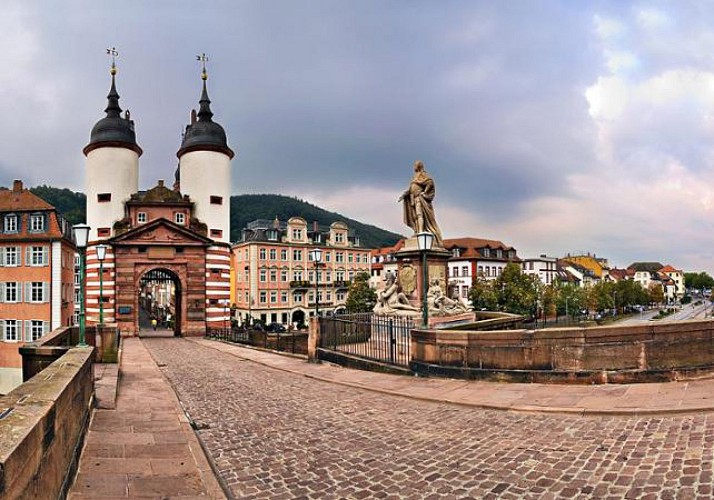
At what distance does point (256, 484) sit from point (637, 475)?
407cm

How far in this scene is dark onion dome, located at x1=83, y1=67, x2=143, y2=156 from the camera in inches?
1495

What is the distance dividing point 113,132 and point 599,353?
1509 inches

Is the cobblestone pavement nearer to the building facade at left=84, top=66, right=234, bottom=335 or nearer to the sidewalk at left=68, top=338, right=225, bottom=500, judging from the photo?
the sidewalk at left=68, top=338, right=225, bottom=500

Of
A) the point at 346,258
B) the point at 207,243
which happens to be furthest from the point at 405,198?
the point at 346,258

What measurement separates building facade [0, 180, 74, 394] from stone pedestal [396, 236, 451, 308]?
3095 cm

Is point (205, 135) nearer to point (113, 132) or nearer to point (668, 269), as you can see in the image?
point (113, 132)

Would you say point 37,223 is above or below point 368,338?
above

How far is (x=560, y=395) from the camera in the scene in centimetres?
897

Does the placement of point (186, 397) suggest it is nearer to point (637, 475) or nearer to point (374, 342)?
point (374, 342)

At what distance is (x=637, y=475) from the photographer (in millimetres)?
5184

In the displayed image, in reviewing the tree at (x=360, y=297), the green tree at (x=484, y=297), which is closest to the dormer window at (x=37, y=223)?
the tree at (x=360, y=297)

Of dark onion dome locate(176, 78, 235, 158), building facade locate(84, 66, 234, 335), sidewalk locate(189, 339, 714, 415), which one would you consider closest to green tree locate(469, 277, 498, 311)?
building facade locate(84, 66, 234, 335)

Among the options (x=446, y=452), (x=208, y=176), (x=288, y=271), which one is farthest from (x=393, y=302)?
(x=288, y=271)

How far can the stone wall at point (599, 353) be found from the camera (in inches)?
375
